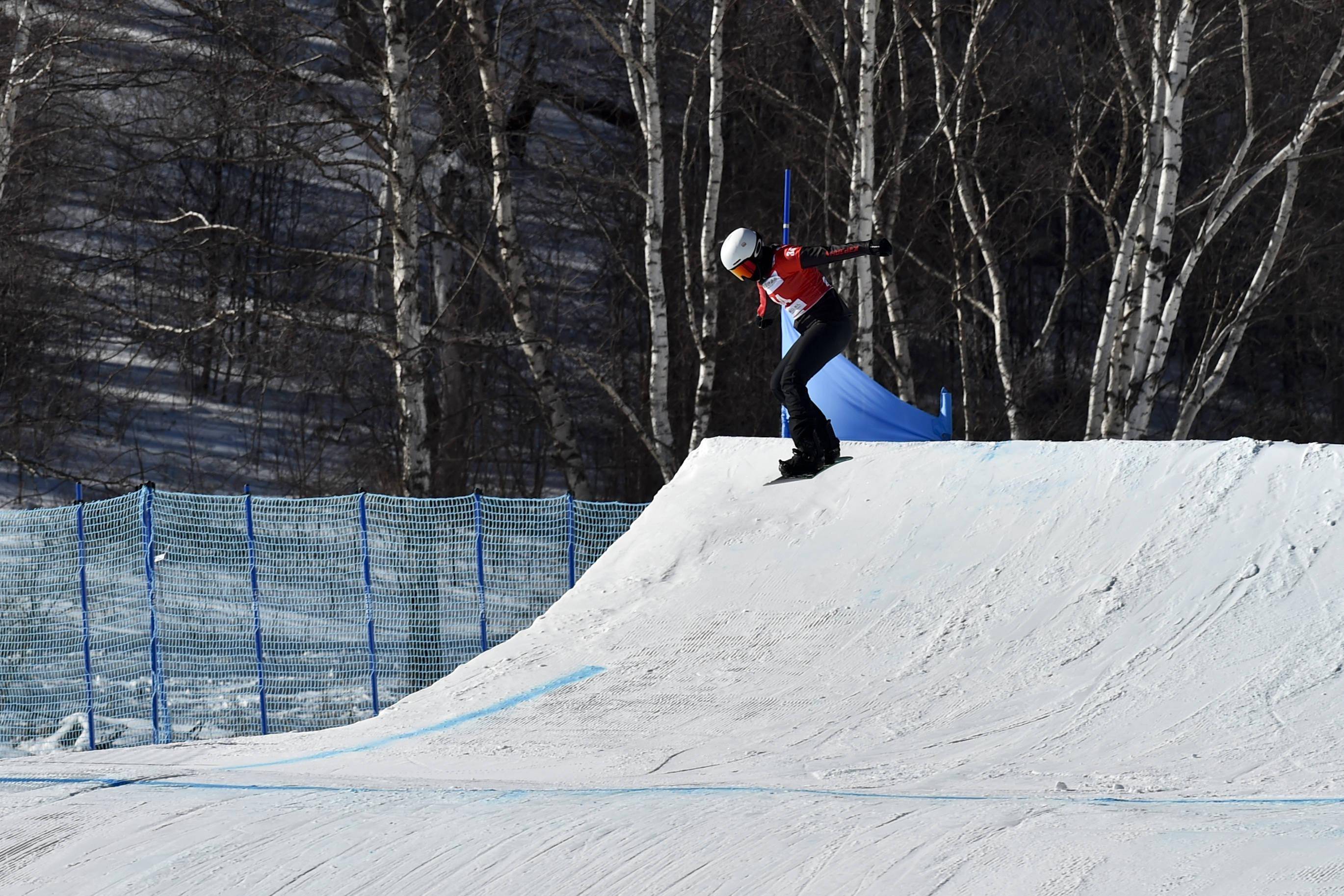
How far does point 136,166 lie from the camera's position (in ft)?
39.0

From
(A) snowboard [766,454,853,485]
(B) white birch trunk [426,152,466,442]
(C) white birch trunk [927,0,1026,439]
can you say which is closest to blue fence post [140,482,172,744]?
(A) snowboard [766,454,853,485]

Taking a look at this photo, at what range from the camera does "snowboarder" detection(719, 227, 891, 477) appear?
7.59 meters

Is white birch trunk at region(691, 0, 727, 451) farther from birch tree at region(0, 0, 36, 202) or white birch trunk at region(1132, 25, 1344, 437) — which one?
birch tree at region(0, 0, 36, 202)

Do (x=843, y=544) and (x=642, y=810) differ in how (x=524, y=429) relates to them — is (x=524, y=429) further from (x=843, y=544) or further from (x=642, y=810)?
(x=642, y=810)

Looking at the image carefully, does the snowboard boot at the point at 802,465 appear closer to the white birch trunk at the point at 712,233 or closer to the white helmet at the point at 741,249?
the white helmet at the point at 741,249

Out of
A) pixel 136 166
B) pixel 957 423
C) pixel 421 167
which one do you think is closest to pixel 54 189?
pixel 136 166

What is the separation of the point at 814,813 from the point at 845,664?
6.39 ft

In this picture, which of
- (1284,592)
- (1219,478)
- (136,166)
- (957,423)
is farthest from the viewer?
Answer: (957,423)

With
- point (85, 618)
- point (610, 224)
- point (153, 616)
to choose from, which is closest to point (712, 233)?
point (153, 616)

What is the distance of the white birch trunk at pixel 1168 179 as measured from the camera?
10.8m

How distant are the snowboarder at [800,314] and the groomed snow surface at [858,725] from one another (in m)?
0.37

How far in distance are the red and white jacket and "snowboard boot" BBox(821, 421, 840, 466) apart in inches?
29.5

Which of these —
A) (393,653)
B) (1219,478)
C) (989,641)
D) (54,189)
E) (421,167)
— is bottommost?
(393,653)

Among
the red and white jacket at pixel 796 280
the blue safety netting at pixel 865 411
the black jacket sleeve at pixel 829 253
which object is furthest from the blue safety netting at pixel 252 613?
the black jacket sleeve at pixel 829 253
